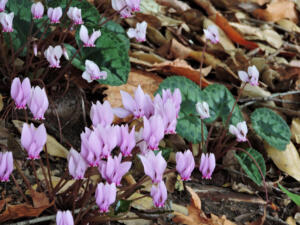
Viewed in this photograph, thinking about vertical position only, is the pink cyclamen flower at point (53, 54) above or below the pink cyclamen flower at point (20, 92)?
below

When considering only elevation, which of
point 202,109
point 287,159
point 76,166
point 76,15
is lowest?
point 287,159

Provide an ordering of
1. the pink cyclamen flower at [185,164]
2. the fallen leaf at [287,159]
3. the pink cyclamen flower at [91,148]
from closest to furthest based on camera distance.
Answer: the pink cyclamen flower at [91,148]
the pink cyclamen flower at [185,164]
the fallen leaf at [287,159]

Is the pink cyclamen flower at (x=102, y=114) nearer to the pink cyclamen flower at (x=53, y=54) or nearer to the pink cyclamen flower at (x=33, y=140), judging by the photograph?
the pink cyclamen flower at (x=33, y=140)

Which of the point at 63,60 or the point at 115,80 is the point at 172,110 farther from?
the point at 63,60

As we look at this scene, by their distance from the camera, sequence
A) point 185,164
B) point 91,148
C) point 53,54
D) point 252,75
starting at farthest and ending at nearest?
point 252,75 < point 53,54 < point 185,164 < point 91,148

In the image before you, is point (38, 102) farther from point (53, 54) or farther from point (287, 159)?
point (287, 159)

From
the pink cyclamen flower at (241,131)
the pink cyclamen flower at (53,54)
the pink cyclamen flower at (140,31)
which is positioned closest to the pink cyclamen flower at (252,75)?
the pink cyclamen flower at (241,131)

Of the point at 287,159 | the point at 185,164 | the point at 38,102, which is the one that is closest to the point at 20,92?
Result: the point at 38,102
